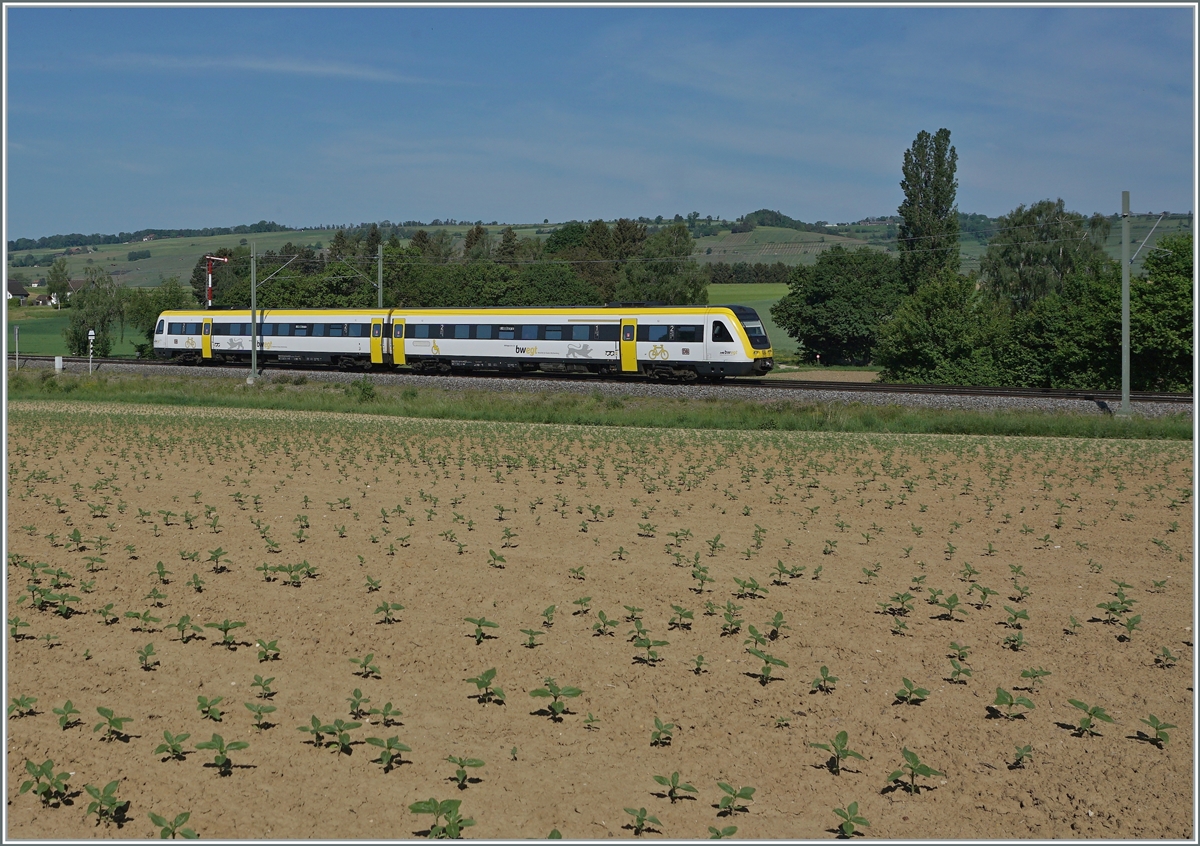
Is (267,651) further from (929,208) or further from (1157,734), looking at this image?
(929,208)

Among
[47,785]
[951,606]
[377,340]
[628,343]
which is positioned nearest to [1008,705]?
[951,606]

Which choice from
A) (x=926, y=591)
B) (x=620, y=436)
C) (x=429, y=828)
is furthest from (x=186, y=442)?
(x=429, y=828)

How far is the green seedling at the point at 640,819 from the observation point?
617cm

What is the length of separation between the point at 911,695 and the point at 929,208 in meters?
80.0

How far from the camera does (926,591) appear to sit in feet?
38.1

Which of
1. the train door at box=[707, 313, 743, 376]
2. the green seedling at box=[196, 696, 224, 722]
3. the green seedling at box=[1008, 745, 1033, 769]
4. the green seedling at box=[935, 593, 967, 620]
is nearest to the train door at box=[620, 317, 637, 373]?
the train door at box=[707, 313, 743, 376]

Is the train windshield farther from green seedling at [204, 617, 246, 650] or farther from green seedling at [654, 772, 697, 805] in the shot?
green seedling at [654, 772, 697, 805]

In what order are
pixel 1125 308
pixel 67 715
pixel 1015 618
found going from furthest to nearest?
pixel 1125 308, pixel 1015 618, pixel 67 715

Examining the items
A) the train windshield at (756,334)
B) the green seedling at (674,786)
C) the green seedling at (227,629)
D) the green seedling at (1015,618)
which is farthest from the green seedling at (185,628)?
the train windshield at (756,334)

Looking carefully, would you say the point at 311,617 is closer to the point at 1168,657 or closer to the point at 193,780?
the point at 193,780

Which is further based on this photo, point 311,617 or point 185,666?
point 311,617

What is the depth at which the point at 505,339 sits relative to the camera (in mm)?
Answer: 43875

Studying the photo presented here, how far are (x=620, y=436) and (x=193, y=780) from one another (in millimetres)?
21145

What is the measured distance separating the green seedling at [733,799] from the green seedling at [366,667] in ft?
10.7
